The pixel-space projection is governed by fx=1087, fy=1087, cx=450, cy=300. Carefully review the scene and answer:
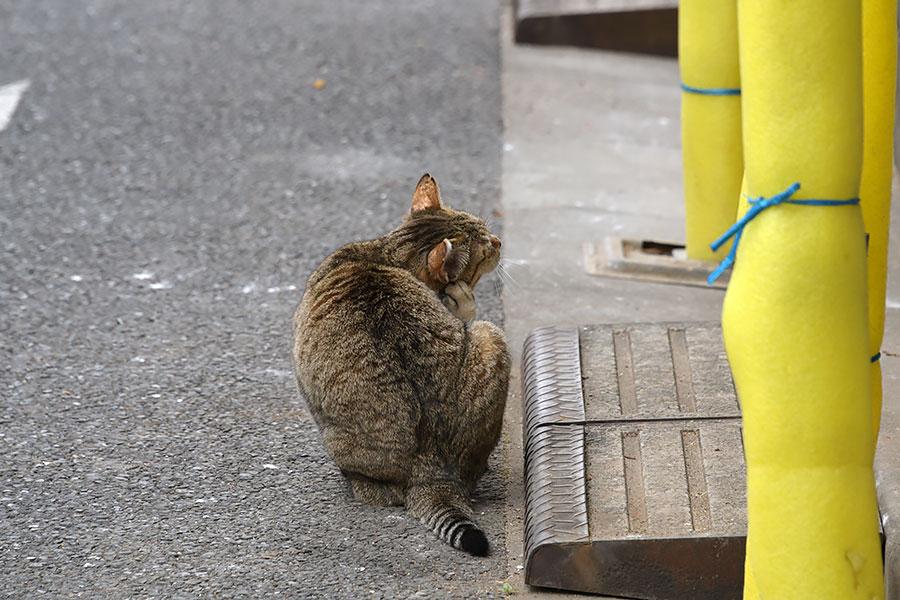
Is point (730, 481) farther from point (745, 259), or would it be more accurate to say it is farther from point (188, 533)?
point (188, 533)

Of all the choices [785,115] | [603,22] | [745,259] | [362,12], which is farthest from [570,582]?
[362,12]

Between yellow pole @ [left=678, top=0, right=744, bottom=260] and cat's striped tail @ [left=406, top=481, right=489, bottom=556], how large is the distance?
192 centimetres

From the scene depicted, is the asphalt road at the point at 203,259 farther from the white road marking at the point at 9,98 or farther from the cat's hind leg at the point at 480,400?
the cat's hind leg at the point at 480,400

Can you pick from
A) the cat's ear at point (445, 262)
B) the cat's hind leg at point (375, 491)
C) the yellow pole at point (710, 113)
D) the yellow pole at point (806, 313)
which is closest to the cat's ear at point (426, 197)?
the cat's ear at point (445, 262)

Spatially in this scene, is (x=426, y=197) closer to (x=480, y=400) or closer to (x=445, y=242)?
(x=445, y=242)

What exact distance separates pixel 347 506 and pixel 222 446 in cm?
57

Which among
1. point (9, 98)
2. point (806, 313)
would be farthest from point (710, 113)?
point (9, 98)

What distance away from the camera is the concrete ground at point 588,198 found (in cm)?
394

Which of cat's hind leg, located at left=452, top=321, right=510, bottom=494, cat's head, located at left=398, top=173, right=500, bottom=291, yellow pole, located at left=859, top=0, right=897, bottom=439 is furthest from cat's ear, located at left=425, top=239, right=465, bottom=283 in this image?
yellow pole, located at left=859, top=0, right=897, bottom=439

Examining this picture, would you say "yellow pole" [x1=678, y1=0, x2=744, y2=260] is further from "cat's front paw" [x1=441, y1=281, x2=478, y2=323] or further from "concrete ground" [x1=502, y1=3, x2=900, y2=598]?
"cat's front paw" [x1=441, y1=281, x2=478, y2=323]

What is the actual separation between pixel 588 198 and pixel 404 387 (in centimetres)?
287

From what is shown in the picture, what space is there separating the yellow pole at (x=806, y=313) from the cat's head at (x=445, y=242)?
4.14 feet

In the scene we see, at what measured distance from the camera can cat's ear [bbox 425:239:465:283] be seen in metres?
3.27

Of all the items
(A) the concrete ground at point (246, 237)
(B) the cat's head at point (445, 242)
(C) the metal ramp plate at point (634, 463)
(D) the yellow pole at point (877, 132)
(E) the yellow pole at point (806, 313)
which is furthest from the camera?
(B) the cat's head at point (445, 242)
